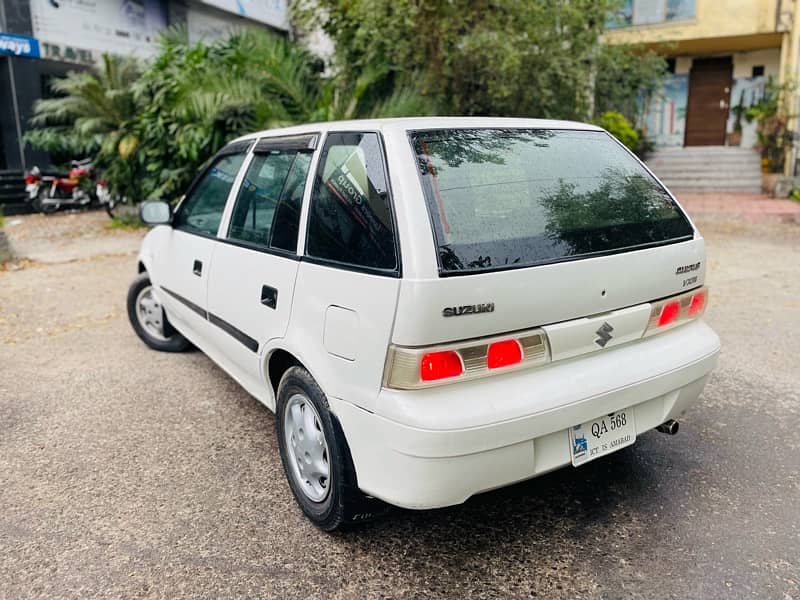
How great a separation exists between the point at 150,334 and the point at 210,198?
5.54 feet

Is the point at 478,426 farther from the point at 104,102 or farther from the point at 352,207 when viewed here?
the point at 104,102

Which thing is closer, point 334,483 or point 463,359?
point 463,359

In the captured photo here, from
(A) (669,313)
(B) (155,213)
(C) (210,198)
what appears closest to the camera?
(A) (669,313)

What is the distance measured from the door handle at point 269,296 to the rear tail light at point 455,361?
864 mm

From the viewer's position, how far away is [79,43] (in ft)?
51.8

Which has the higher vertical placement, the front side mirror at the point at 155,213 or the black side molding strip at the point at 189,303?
the front side mirror at the point at 155,213

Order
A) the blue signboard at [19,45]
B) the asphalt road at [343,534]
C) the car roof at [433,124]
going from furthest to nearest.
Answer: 1. the blue signboard at [19,45]
2. the car roof at [433,124]
3. the asphalt road at [343,534]

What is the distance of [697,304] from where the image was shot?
3.01m

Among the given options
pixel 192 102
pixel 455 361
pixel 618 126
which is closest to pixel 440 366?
pixel 455 361

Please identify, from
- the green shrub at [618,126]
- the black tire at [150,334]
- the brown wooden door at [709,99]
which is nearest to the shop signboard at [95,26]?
the green shrub at [618,126]

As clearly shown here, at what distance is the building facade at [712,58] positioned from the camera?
14078mm

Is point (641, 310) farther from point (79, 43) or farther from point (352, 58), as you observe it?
point (79, 43)

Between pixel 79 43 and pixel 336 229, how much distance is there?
16.2 metres

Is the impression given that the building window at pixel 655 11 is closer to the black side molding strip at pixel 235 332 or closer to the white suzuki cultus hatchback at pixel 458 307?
the white suzuki cultus hatchback at pixel 458 307
